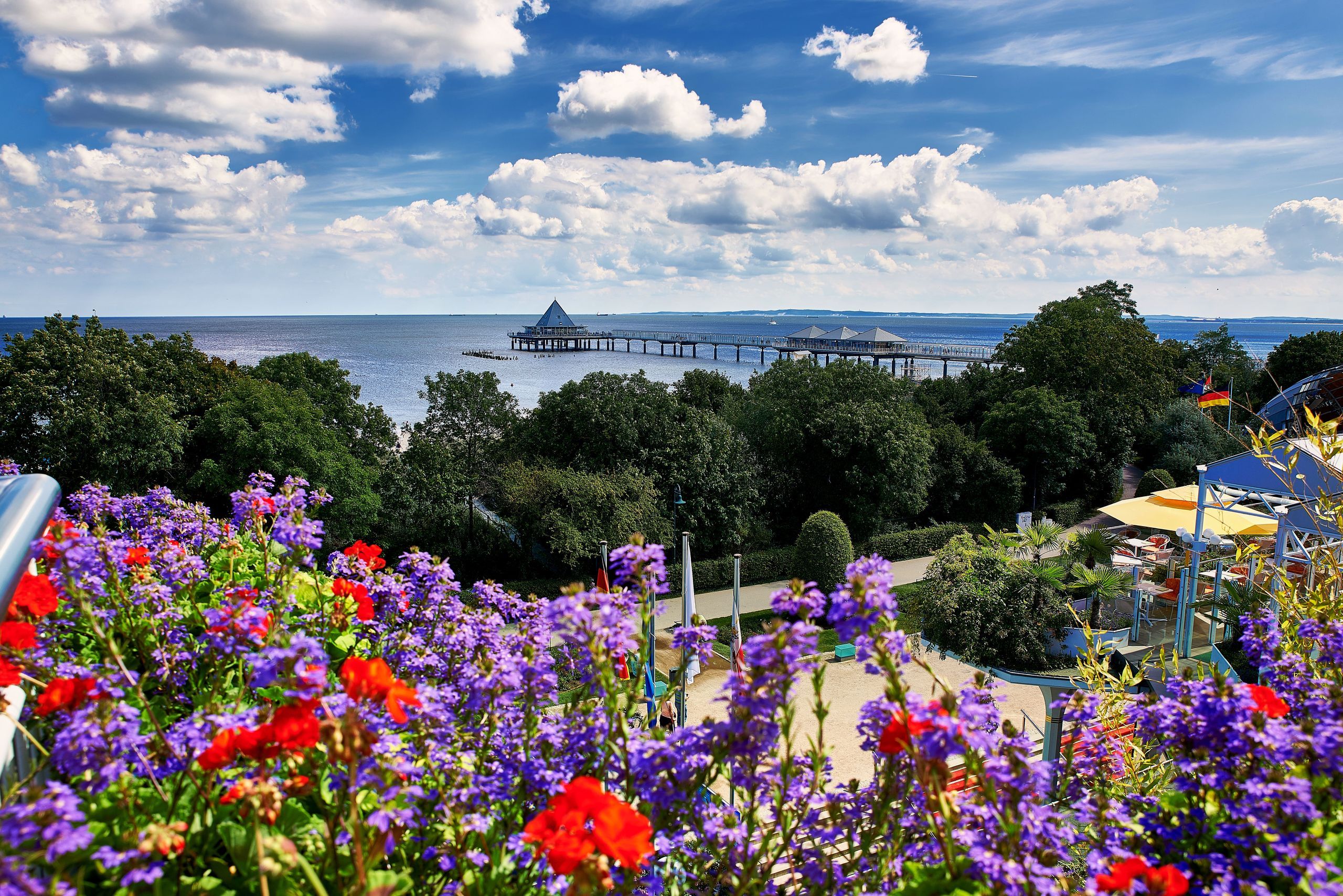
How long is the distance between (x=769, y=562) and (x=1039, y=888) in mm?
19792

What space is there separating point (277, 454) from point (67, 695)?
17.6 metres

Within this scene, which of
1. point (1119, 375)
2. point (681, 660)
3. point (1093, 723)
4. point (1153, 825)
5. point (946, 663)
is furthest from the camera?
point (1119, 375)

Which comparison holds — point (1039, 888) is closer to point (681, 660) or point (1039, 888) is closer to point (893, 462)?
point (681, 660)

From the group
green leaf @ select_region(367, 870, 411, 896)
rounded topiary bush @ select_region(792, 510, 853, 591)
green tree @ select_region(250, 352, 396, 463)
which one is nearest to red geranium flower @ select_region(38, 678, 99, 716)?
green leaf @ select_region(367, 870, 411, 896)

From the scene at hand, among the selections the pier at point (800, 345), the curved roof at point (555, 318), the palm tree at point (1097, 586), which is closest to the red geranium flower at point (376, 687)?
the palm tree at point (1097, 586)

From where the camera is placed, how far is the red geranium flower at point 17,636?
2.47 m

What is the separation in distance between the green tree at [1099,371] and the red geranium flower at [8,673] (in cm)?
3167

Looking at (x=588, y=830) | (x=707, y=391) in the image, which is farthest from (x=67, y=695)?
(x=707, y=391)

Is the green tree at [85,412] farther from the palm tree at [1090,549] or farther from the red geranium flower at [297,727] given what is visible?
the palm tree at [1090,549]

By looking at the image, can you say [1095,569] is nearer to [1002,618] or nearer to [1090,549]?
[1090,549]

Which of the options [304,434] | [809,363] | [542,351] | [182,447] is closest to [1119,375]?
[809,363]

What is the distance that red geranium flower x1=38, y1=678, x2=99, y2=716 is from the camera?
2246 millimetres

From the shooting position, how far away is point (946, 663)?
1485 centimetres

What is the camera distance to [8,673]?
2420 mm
